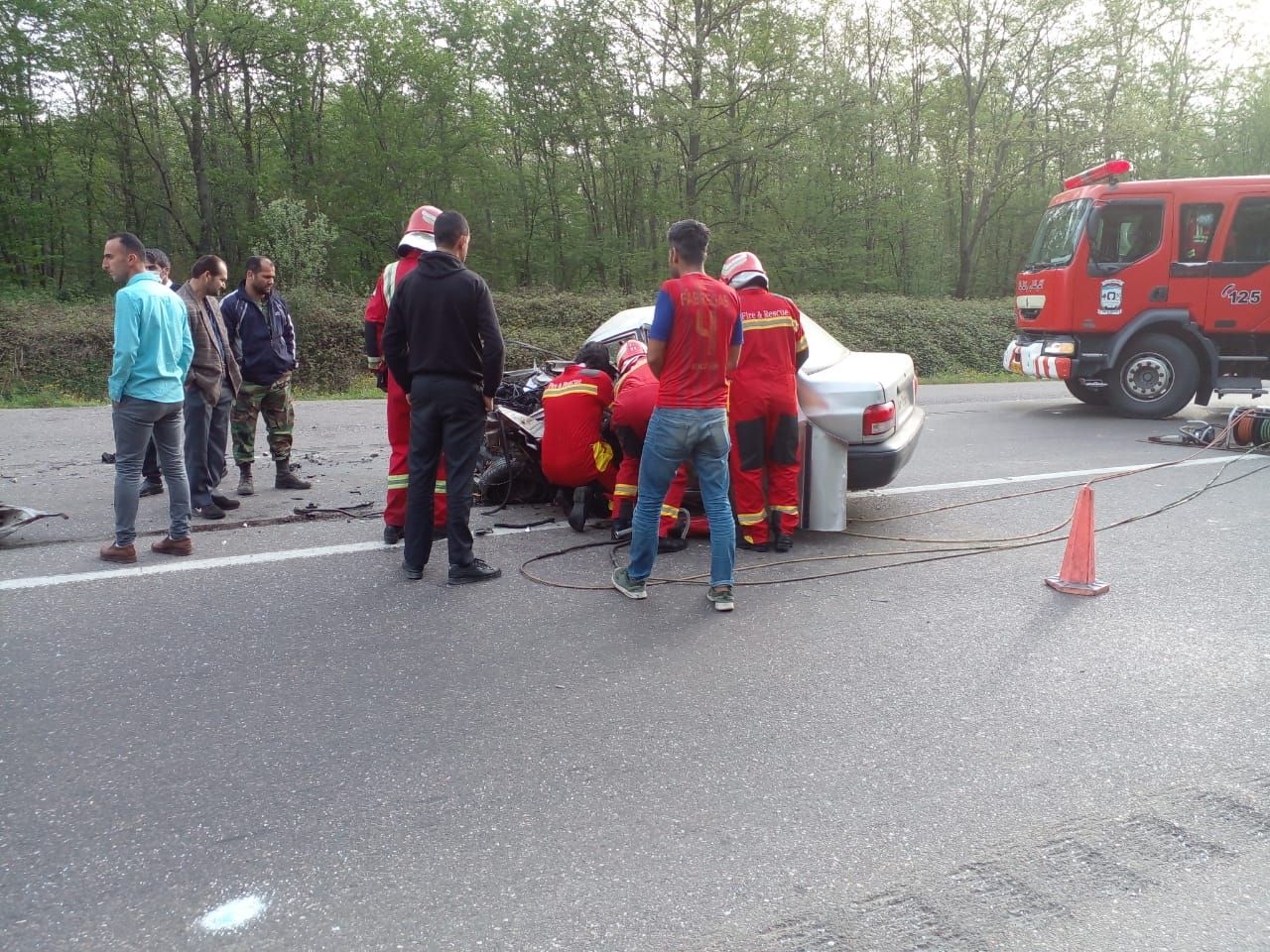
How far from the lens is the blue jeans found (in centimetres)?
467

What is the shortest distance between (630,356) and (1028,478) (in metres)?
3.89

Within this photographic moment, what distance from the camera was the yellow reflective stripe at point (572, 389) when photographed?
612cm

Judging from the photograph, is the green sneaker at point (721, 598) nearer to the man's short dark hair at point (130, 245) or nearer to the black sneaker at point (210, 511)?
the black sneaker at point (210, 511)

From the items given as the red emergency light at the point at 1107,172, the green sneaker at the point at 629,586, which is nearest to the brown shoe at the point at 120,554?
the green sneaker at the point at 629,586

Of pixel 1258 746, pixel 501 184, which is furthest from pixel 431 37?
pixel 1258 746

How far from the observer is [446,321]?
4.95 metres

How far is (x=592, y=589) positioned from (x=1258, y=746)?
300cm

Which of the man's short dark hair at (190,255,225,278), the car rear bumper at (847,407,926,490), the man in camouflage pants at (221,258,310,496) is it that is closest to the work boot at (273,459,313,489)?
the man in camouflage pants at (221,258,310,496)

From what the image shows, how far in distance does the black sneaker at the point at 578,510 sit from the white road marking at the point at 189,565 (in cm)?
58

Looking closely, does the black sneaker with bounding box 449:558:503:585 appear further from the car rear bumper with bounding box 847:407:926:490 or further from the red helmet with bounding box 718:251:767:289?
the car rear bumper with bounding box 847:407:926:490

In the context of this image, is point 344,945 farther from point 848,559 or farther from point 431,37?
point 431,37

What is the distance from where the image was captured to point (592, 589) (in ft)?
16.5

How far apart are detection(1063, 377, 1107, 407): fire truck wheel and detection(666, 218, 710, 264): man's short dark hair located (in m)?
8.92

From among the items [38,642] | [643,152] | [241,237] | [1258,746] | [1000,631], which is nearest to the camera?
[1258,746]
